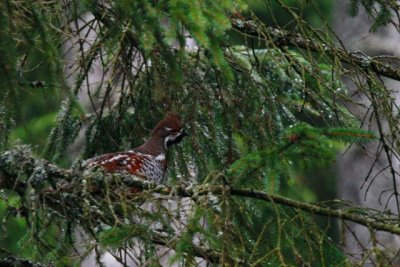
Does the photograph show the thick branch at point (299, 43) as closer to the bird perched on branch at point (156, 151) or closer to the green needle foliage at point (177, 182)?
the green needle foliage at point (177, 182)

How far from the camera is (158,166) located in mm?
5863

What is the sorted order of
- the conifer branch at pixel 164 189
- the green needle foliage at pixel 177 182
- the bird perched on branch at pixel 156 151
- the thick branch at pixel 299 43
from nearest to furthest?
the green needle foliage at pixel 177 182 → the conifer branch at pixel 164 189 → the thick branch at pixel 299 43 → the bird perched on branch at pixel 156 151

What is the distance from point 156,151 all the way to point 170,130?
0.22 m

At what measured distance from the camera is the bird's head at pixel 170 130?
5.69 metres

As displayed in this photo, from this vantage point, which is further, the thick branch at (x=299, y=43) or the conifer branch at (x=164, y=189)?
the thick branch at (x=299, y=43)

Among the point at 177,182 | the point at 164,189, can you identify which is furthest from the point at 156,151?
the point at 164,189

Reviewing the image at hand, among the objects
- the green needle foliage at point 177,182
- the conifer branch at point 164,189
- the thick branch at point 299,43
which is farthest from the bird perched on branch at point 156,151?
the conifer branch at point 164,189

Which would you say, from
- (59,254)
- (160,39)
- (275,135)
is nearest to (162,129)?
(275,135)

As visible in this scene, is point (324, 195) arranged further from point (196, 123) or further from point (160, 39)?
point (160, 39)

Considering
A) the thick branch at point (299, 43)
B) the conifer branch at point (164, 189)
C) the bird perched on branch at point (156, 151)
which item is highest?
the thick branch at point (299, 43)

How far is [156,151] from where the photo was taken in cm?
583

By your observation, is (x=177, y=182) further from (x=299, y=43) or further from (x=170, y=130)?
(x=299, y=43)

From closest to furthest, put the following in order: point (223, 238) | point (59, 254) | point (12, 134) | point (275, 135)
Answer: point (223, 238), point (59, 254), point (12, 134), point (275, 135)

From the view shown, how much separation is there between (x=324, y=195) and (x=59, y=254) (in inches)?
427
